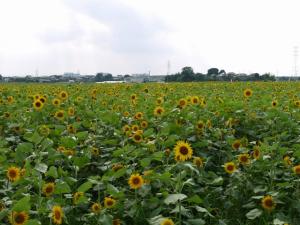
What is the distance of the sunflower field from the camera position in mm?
2902

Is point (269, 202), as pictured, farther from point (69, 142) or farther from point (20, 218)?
point (20, 218)

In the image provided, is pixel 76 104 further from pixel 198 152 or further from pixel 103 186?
pixel 103 186

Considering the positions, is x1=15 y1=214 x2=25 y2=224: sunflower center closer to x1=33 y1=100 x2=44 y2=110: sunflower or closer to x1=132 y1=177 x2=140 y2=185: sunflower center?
x1=132 y1=177 x2=140 y2=185: sunflower center

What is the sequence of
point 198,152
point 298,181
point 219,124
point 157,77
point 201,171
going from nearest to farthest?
point 298,181 < point 201,171 < point 198,152 < point 219,124 < point 157,77

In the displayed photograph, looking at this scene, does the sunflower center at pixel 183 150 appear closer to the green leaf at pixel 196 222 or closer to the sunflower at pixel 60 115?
the green leaf at pixel 196 222

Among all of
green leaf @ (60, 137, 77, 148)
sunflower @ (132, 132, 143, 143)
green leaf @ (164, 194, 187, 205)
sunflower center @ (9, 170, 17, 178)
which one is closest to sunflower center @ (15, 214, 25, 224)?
sunflower center @ (9, 170, 17, 178)

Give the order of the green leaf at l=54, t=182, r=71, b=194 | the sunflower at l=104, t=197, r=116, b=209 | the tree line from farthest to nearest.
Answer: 1. the tree line
2. the sunflower at l=104, t=197, r=116, b=209
3. the green leaf at l=54, t=182, r=71, b=194

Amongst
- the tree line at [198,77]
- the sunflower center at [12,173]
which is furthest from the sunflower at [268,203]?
the tree line at [198,77]

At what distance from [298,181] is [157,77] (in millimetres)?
48035

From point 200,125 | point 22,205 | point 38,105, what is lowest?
point 22,205

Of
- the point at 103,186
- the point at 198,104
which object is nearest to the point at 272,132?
the point at 198,104

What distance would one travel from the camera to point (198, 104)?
548 centimetres

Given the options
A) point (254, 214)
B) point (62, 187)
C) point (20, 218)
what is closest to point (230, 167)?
point (254, 214)

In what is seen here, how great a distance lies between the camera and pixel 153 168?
3.75 meters
